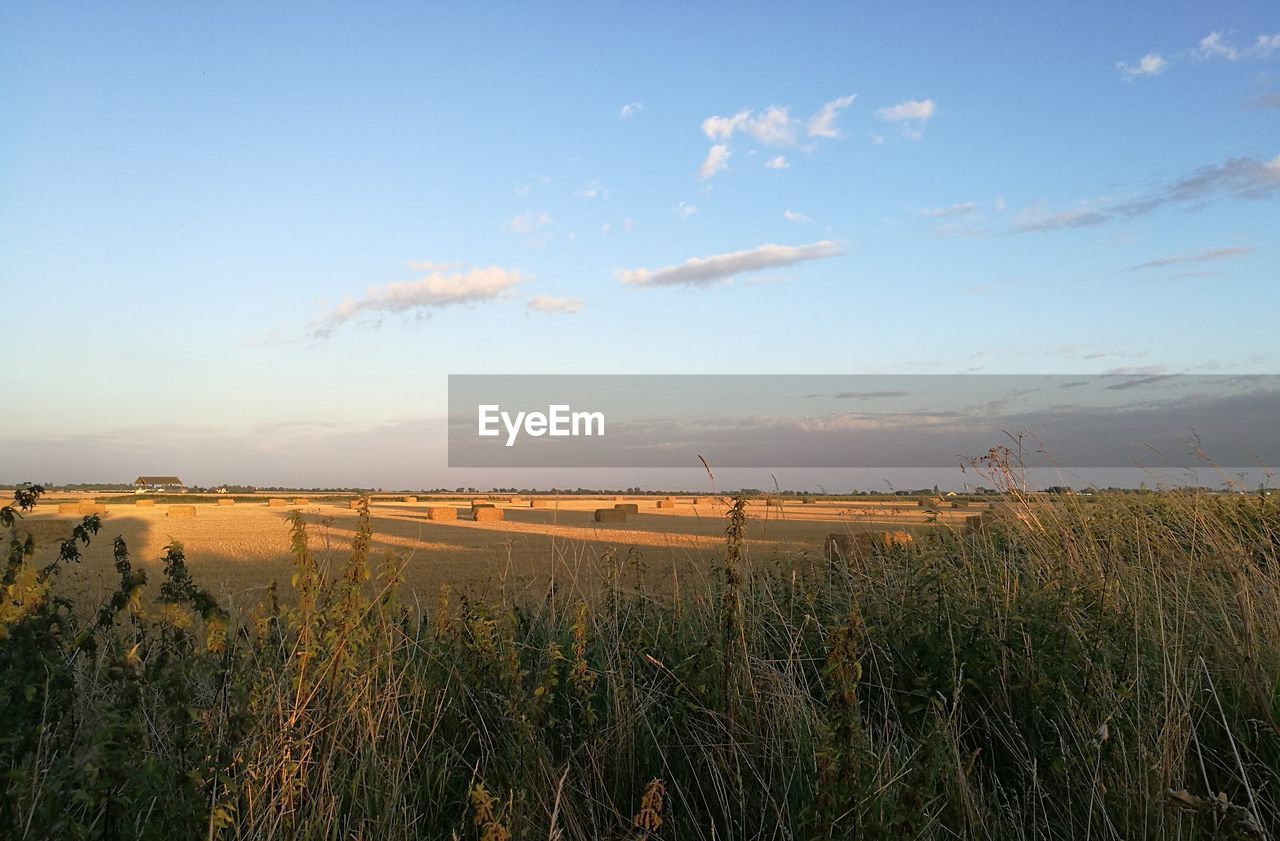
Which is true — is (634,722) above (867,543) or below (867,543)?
below

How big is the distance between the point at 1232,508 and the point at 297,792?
8.86 metres

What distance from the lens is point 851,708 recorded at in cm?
260

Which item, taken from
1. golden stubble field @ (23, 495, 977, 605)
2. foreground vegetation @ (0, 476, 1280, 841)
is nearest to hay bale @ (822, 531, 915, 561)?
golden stubble field @ (23, 495, 977, 605)

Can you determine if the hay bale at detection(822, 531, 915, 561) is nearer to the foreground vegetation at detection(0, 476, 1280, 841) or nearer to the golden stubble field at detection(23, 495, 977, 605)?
the golden stubble field at detection(23, 495, 977, 605)

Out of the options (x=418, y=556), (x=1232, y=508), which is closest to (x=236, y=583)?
(x=418, y=556)

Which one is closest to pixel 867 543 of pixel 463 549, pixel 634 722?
pixel 634 722

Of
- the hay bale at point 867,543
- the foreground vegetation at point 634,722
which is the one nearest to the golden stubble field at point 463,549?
the hay bale at point 867,543

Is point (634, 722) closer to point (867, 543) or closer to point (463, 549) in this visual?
point (867, 543)

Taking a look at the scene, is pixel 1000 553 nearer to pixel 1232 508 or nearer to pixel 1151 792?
pixel 1232 508

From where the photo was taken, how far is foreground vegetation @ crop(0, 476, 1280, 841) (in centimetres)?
270

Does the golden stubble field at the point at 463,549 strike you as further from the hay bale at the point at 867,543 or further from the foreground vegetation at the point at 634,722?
the foreground vegetation at the point at 634,722

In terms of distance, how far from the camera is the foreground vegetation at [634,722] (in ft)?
8.87

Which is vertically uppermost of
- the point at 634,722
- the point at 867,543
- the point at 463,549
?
the point at 867,543

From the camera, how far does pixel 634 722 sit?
3635mm
